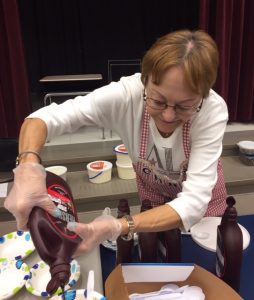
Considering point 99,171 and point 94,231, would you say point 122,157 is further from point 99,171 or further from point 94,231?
point 94,231

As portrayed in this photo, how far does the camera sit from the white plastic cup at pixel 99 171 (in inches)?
84.8

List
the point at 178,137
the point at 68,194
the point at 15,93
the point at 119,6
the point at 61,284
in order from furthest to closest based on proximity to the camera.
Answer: the point at 119,6 < the point at 15,93 < the point at 178,137 < the point at 68,194 < the point at 61,284

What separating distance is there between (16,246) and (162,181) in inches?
18.7

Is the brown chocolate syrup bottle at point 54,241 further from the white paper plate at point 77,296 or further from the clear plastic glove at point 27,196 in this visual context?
the white paper plate at point 77,296

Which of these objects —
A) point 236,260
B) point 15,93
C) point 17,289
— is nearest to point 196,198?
point 236,260

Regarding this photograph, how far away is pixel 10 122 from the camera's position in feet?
8.18

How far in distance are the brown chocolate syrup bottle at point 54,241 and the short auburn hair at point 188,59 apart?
15.1 inches

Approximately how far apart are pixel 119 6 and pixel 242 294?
335cm

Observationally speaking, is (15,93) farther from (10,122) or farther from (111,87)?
(111,87)

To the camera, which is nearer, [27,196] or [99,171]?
[27,196]

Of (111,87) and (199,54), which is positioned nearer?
(199,54)

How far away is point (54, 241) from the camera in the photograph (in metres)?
0.57

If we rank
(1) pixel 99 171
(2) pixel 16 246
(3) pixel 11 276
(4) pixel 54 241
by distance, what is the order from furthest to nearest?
(1) pixel 99 171 < (2) pixel 16 246 < (3) pixel 11 276 < (4) pixel 54 241

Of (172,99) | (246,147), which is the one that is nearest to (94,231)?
(172,99)
